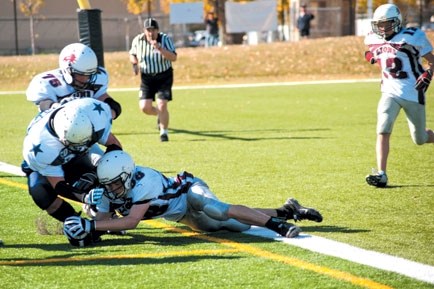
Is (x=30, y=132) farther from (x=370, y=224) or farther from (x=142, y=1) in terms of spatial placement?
(x=142, y=1)

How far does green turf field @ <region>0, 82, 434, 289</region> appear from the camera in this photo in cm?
545

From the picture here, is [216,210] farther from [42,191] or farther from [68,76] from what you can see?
[68,76]

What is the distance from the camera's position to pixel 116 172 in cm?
612

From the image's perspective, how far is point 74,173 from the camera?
6973 mm

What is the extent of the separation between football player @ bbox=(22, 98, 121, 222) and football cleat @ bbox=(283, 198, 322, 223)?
1.41 m

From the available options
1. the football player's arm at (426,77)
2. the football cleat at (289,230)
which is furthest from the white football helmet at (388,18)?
the football cleat at (289,230)

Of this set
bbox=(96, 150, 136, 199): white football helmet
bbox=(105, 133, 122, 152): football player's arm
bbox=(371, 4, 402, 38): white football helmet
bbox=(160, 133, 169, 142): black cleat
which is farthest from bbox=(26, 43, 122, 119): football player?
bbox=(160, 133, 169, 142): black cleat

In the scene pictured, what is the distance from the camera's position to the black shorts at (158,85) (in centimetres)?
1347

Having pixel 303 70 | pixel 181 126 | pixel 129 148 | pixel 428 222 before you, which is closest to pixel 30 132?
pixel 428 222

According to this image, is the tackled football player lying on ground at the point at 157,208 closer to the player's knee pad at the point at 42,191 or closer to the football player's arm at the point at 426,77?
the player's knee pad at the point at 42,191

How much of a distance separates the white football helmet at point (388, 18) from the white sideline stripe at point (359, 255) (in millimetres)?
2961

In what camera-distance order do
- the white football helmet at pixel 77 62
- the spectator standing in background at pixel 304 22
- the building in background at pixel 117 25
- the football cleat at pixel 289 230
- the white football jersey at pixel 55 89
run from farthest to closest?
the building in background at pixel 117 25 → the spectator standing in background at pixel 304 22 → the white football jersey at pixel 55 89 → the white football helmet at pixel 77 62 → the football cleat at pixel 289 230

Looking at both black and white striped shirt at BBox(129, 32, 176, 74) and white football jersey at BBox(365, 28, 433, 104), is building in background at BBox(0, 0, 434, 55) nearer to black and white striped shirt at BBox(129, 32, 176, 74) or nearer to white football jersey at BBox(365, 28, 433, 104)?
black and white striped shirt at BBox(129, 32, 176, 74)

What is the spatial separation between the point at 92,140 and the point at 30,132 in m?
0.47
